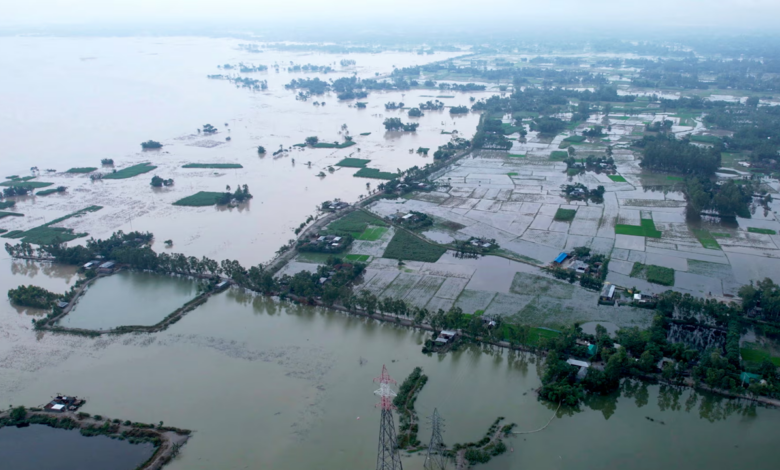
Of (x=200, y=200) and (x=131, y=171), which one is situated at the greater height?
(x=131, y=171)

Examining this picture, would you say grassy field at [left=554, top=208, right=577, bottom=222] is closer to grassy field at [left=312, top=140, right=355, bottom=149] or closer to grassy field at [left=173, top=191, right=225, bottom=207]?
grassy field at [left=173, top=191, right=225, bottom=207]

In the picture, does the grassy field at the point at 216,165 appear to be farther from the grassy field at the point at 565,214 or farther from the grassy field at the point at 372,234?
the grassy field at the point at 565,214

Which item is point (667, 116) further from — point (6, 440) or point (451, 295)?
point (6, 440)

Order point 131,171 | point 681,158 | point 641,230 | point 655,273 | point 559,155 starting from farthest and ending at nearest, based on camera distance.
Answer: point 559,155
point 131,171
point 681,158
point 641,230
point 655,273

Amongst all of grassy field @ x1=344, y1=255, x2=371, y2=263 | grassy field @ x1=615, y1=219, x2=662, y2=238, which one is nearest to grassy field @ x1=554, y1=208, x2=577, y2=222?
grassy field @ x1=615, y1=219, x2=662, y2=238

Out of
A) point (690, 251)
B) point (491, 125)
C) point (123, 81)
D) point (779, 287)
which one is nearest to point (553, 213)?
point (690, 251)

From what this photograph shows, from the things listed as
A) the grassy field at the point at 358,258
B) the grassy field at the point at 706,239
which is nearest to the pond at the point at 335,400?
the grassy field at the point at 358,258

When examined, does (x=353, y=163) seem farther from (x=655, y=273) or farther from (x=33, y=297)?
(x=655, y=273)

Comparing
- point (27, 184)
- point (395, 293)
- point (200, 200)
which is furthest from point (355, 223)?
point (27, 184)
